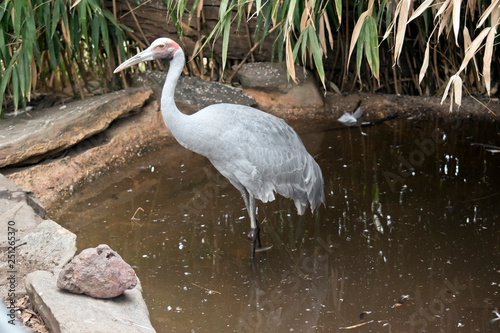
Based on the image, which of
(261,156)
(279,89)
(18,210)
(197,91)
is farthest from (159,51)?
(279,89)

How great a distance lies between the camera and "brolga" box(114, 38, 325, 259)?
11.4 feet

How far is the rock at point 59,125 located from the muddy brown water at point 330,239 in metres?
0.43

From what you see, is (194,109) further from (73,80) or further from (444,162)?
(444,162)

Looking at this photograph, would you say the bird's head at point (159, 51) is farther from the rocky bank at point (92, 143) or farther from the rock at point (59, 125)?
the rock at point (59, 125)

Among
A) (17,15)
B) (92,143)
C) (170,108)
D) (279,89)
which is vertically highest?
(17,15)

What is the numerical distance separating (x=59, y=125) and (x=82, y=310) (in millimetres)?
2572

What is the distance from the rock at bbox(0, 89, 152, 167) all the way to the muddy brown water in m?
0.43

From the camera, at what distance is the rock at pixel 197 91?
555 cm

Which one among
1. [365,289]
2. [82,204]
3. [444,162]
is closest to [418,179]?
[444,162]

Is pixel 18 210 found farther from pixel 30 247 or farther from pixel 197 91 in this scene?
pixel 197 91

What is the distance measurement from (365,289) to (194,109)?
108 inches

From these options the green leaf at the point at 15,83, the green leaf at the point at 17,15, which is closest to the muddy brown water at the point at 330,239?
the green leaf at the point at 15,83

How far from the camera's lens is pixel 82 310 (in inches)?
95.7

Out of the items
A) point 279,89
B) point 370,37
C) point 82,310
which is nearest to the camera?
point 82,310
